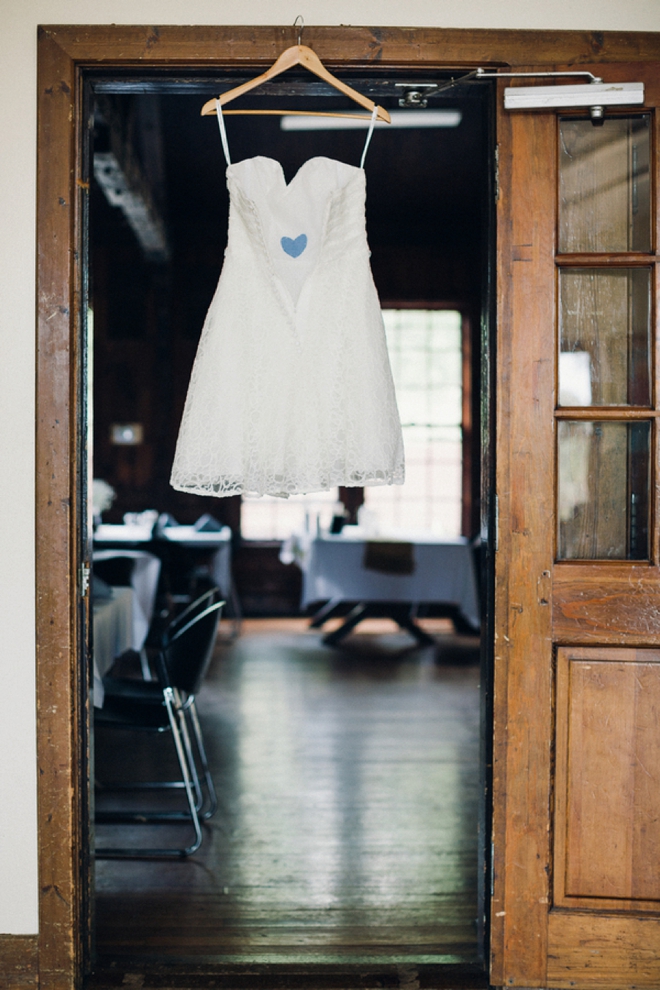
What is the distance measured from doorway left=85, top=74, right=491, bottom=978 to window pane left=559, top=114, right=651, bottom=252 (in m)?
0.23

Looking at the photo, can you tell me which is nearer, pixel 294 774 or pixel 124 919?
pixel 124 919

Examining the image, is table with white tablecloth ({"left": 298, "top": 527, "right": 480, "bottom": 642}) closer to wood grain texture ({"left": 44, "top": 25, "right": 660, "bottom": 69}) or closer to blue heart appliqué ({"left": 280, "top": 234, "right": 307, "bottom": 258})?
blue heart appliqué ({"left": 280, "top": 234, "right": 307, "bottom": 258})

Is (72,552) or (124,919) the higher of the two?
(72,552)

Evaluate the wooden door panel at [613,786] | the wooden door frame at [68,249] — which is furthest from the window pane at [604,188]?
the wooden door panel at [613,786]

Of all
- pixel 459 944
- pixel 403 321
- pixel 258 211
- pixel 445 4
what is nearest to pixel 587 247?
pixel 445 4

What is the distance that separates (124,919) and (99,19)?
2596mm

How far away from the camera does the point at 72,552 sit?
2.02 meters

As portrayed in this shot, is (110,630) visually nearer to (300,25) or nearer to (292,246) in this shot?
(292,246)

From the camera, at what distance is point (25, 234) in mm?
2016

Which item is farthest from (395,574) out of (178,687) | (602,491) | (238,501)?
(602,491)

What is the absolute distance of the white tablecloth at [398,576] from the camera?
214 inches

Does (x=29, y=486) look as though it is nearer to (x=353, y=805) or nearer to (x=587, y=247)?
(x=587, y=247)

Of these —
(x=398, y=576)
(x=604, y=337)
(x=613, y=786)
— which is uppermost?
(x=604, y=337)

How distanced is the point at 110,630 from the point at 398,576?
2801 mm
